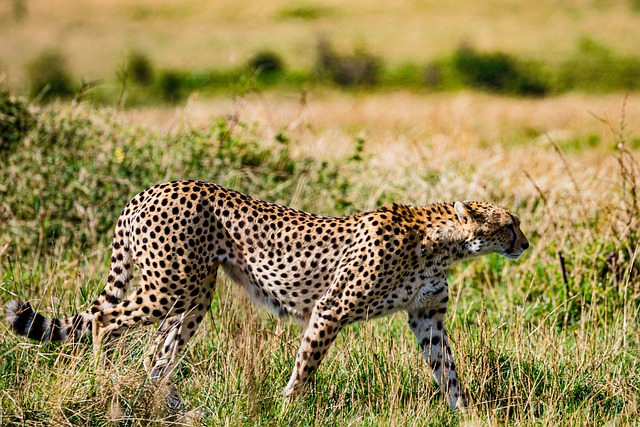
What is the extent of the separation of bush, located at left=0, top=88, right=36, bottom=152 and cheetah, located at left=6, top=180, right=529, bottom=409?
11.6 ft

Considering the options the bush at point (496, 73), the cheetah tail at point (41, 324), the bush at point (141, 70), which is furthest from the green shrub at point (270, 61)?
the cheetah tail at point (41, 324)

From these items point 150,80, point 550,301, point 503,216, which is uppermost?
point 503,216

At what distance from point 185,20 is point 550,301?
27.5 meters

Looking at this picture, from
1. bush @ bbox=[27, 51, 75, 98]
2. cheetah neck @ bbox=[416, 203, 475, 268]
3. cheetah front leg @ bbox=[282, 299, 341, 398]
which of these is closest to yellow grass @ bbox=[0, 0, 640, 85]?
bush @ bbox=[27, 51, 75, 98]

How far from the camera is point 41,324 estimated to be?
13.5ft

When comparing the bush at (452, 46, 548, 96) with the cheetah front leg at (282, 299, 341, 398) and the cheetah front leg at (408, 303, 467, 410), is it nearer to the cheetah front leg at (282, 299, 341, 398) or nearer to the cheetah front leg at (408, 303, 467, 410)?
the cheetah front leg at (408, 303, 467, 410)

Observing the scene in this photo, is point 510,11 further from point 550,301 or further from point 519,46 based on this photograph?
point 550,301

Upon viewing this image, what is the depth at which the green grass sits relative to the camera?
386 centimetres

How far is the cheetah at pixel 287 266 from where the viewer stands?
409cm

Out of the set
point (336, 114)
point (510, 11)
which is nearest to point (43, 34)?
point (336, 114)

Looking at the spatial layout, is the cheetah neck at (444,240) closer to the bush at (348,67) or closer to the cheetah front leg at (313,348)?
the cheetah front leg at (313,348)

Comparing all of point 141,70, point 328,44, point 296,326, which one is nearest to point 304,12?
point 328,44

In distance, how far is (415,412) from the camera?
4000 mm

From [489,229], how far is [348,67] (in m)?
23.5
